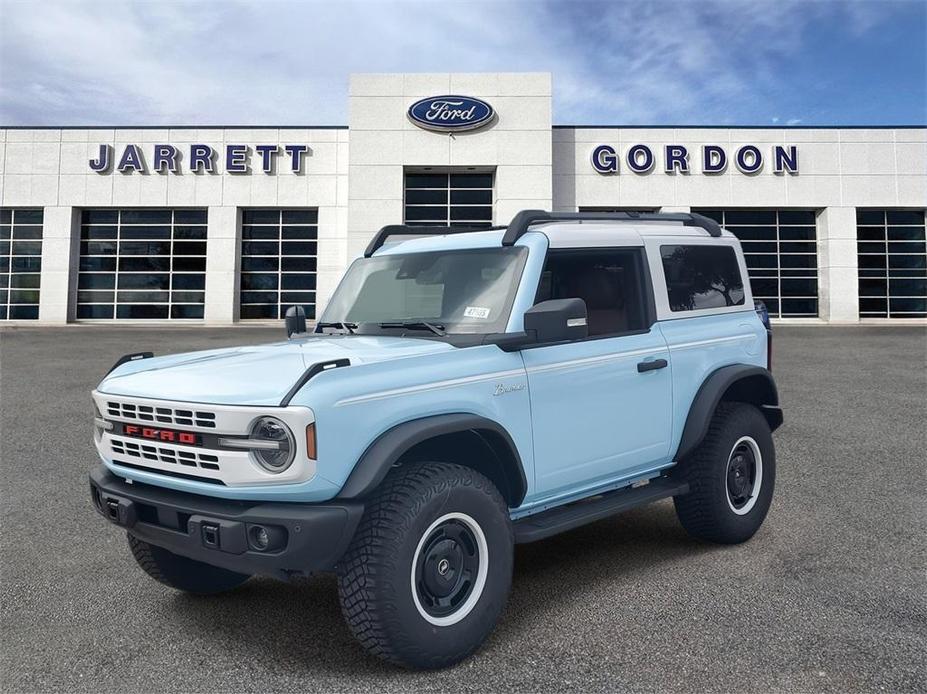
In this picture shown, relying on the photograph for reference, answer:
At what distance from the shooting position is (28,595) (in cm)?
409

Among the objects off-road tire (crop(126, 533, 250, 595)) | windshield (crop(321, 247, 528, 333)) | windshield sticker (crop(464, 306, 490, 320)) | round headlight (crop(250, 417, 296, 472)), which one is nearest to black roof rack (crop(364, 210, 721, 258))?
windshield (crop(321, 247, 528, 333))

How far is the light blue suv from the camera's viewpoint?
2.91m

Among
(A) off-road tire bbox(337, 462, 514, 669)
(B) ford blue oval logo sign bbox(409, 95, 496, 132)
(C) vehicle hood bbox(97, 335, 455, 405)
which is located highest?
(B) ford blue oval logo sign bbox(409, 95, 496, 132)

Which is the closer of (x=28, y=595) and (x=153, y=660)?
(x=153, y=660)

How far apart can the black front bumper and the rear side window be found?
9.02 ft

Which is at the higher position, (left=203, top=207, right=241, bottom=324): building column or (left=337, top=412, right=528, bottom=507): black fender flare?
(left=203, top=207, right=241, bottom=324): building column

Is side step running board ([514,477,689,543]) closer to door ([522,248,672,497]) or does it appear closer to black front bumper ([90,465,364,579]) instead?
door ([522,248,672,497])

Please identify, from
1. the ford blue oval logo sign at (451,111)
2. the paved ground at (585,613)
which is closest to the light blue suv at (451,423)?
the paved ground at (585,613)

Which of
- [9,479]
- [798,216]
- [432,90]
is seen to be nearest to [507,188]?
[432,90]

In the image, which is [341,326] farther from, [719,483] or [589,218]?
[719,483]

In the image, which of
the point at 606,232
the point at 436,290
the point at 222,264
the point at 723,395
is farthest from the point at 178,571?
the point at 222,264

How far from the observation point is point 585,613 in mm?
3738

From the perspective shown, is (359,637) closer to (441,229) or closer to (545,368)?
(545,368)

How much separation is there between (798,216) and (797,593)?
28.9 metres
